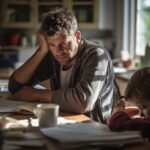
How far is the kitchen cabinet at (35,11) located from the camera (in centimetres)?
508

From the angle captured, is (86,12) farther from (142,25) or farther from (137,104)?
(137,104)

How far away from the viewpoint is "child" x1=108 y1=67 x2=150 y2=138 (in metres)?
1.49

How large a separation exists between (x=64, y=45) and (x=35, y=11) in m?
3.11

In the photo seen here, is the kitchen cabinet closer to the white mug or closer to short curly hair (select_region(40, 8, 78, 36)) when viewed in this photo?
short curly hair (select_region(40, 8, 78, 36))

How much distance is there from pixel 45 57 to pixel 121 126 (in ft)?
3.54

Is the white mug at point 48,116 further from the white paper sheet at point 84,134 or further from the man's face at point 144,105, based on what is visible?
the man's face at point 144,105

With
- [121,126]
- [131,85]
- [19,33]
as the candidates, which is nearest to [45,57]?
[131,85]

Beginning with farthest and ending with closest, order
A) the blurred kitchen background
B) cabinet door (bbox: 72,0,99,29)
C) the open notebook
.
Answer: cabinet door (bbox: 72,0,99,29), the blurred kitchen background, the open notebook

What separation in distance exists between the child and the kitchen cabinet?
3374mm

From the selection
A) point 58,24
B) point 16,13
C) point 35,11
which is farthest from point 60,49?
point 16,13

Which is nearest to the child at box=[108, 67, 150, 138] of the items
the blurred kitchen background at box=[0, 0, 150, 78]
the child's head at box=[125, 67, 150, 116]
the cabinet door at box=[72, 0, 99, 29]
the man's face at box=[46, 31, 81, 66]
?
the child's head at box=[125, 67, 150, 116]

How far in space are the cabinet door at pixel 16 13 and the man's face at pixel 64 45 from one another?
9.97ft

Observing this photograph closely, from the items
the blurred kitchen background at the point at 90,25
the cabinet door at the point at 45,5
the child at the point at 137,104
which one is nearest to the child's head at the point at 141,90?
the child at the point at 137,104

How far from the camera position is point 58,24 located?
2135 mm
